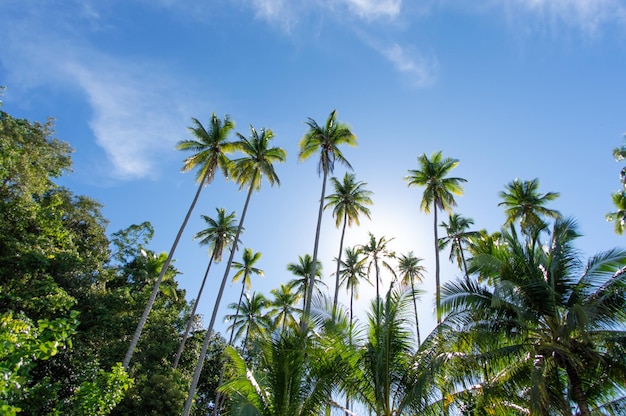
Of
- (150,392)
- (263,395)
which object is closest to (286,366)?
(263,395)

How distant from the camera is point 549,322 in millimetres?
10000

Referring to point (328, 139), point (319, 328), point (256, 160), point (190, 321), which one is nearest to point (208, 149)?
point (256, 160)

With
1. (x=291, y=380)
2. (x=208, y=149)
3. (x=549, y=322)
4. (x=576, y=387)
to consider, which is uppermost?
(x=208, y=149)

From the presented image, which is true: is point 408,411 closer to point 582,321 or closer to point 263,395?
point 263,395

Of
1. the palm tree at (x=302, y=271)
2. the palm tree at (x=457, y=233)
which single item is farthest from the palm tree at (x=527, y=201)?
the palm tree at (x=302, y=271)

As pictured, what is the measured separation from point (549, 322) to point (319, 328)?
20.8ft

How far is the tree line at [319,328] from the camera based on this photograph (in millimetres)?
9312

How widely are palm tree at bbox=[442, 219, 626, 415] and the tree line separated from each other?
4 centimetres

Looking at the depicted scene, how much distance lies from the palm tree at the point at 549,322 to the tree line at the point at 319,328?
1.6 inches

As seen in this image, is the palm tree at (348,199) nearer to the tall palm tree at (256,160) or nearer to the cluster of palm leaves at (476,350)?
the tall palm tree at (256,160)

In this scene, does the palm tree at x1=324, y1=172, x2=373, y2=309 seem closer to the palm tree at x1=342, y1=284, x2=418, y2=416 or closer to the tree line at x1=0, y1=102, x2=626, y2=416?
the tree line at x1=0, y1=102, x2=626, y2=416

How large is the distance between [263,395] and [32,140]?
20.0 metres

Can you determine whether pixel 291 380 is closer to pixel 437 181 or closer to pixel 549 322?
pixel 549 322

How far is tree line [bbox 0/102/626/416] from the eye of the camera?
30.6ft
